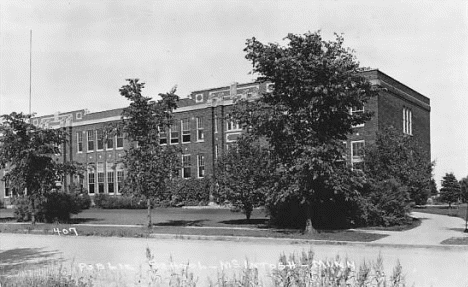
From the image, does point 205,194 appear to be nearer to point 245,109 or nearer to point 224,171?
point 224,171

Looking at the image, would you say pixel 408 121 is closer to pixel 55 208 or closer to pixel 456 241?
pixel 55 208

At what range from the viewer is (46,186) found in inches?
1053

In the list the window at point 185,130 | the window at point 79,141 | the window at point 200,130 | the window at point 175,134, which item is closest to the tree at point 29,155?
the window at point 200,130

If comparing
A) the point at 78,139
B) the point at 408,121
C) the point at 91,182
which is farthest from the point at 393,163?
the point at 78,139

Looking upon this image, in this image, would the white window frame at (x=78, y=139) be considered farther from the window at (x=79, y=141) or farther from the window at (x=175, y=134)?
the window at (x=175, y=134)

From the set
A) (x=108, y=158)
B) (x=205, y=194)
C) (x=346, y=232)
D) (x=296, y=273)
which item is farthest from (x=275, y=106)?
(x=108, y=158)

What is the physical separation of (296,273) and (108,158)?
167 feet

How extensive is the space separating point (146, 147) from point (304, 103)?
23.3 feet

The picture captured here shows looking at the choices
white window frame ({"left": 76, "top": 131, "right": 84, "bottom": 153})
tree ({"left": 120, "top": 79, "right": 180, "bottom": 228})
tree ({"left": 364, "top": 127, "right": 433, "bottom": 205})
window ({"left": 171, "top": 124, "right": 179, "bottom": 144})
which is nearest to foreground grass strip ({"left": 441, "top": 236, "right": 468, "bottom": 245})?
tree ({"left": 364, "top": 127, "right": 433, "bottom": 205})

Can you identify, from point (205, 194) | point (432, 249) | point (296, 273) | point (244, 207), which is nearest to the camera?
point (296, 273)

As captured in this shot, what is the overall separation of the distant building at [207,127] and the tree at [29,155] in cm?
917

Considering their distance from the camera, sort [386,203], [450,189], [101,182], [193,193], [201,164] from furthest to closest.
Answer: [101,182] < [201,164] < [193,193] < [450,189] < [386,203]

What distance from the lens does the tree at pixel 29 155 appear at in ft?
85.8

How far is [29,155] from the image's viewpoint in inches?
1021
